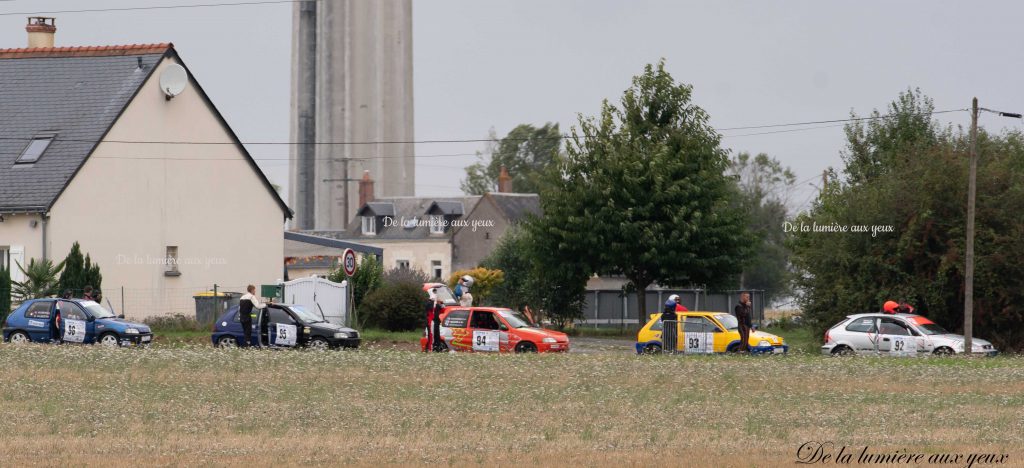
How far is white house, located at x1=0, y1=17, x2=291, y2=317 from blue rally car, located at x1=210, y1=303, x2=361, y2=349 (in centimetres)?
1075

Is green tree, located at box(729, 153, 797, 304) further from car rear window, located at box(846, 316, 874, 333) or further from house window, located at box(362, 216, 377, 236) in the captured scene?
car rear window, located at box(846, 316, 874, 333)

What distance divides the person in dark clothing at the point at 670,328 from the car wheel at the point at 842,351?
3762 mm

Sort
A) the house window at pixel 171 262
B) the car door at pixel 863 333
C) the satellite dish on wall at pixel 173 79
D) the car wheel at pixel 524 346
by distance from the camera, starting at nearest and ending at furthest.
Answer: the car door at pixel 863 333
the car wheel at pixel 524 346
the satellite dish on wall at pixel 173 79
the house window at pixel 171 262

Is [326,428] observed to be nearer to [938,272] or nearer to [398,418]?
[398,418]

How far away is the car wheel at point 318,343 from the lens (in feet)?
120

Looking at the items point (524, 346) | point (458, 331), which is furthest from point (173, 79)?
point (524, 346)

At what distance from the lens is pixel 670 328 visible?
1431 inches

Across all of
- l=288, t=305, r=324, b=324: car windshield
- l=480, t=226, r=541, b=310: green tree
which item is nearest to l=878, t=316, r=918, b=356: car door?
l=288, t=305, r=324, b=324: car windshield

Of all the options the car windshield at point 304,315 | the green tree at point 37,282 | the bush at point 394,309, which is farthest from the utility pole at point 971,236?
the green tree at point 37,282

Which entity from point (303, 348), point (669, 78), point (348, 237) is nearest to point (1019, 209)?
point (669, 78)

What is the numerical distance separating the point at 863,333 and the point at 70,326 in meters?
18.7

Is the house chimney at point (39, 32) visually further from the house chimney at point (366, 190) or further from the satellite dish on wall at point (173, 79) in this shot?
the house chimney at point (366, 190)

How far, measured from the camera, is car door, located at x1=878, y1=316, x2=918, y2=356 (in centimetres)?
3588

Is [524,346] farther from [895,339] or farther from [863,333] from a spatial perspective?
[895,339]
